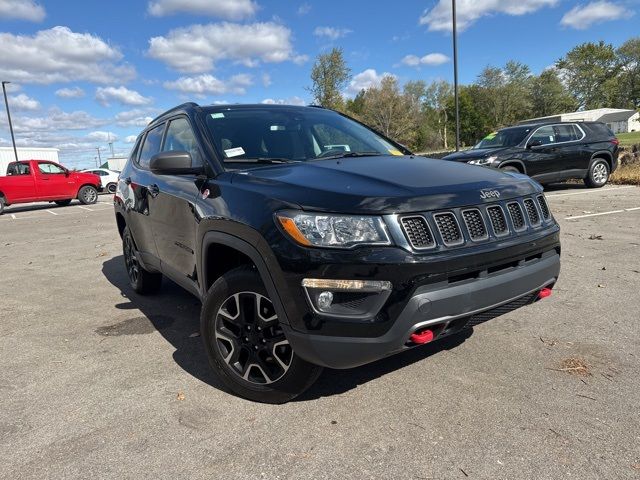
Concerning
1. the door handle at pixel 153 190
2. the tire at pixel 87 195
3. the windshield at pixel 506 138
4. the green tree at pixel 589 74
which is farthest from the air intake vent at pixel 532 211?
the green tree at pixel 589 74

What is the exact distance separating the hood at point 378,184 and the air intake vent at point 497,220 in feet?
0.23

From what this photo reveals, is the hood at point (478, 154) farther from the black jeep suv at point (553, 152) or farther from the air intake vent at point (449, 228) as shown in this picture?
the air intake vent at point (449, 228)

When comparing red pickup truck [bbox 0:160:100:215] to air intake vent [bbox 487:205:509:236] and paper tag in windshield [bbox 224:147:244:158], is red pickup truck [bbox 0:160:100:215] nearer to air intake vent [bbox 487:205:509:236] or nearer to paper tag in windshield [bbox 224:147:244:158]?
paper tag in windshield [bbox 224:147:244:158]

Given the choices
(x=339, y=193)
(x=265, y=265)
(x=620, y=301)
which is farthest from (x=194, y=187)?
(x=620, y=301)

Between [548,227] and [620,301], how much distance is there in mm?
1847

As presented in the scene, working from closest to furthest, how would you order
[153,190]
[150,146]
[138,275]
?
[153,190] < [150,146] < [138,275]

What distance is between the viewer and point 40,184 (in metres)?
18.6

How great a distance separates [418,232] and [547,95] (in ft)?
257

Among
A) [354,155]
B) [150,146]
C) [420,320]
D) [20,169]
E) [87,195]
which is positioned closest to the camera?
[420,320]

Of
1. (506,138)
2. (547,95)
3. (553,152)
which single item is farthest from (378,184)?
(547,95)

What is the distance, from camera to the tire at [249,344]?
8.64 feet

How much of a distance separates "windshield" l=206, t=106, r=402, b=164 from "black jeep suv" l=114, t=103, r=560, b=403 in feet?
0.05

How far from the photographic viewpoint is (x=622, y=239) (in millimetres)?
6695

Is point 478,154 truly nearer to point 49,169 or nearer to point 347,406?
→ point 347,406
